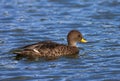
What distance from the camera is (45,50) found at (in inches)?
638

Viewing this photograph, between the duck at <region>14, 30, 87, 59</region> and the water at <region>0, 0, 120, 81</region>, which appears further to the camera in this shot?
the duck at <region>14, 30, 87, 59</region>

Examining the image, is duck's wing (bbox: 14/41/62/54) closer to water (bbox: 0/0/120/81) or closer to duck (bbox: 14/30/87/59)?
duck (bbox: 14/30/87/59)

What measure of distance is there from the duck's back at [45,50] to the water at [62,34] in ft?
1.35

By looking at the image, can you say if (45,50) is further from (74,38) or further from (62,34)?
(62,34)

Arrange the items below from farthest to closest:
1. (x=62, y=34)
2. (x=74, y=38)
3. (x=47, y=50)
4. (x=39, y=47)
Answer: (x=62, y=34), (x=74, y=38), (x=47, y=50), (x=39, y=47)

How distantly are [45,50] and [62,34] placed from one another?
255 cm

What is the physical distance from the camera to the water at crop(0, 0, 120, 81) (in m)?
14.2

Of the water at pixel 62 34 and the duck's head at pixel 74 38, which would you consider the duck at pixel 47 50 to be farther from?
the water at pixel 62 34

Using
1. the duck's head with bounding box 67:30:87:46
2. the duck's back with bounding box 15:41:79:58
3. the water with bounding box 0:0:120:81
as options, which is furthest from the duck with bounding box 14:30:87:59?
the water with bounding box 0:0:120:81

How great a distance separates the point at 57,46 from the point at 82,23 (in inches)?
154

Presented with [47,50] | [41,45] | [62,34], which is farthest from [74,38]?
[62,34]

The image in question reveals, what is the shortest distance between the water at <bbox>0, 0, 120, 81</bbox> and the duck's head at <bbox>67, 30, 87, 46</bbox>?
0.94ft

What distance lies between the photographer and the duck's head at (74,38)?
1698 centimetres

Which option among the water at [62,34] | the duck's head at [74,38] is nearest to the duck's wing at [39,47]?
the water at [62,34]
